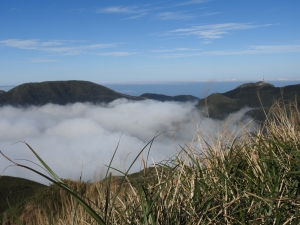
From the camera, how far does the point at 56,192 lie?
16.9m

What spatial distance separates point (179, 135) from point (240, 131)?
3.07 feet

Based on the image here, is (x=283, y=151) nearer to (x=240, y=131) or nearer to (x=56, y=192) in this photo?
(x=240, y=131)

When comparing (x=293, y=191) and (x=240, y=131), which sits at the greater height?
(x=240, y=131)

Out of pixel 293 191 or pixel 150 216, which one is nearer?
pixel 150 216

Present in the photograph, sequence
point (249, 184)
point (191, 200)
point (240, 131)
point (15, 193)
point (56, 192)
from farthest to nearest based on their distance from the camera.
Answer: point (15, 193) → point (56, 192) → point (240, 131) → point (249, 184) → point (191, 200)

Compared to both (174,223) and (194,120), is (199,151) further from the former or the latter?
(174,223)

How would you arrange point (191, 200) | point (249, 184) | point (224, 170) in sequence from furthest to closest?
point (224, 170) → point (249, 184) → point (191, 200)

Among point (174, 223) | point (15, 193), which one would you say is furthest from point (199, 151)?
point (15, 193)

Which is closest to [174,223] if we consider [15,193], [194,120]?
[194,120]

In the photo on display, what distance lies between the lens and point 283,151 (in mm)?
3701

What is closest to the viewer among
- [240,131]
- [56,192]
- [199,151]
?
[199,151]

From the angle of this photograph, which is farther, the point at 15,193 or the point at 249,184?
the point at 15,193

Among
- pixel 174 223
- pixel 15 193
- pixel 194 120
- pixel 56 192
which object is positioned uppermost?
pixel 194 120

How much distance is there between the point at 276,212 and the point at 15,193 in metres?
48.6
